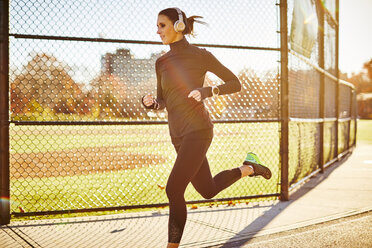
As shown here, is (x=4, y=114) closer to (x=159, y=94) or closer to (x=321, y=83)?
(x=159, y=94)

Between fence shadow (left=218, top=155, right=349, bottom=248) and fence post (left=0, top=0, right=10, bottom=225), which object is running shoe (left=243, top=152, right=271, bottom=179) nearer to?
fence shadow (left=218, top=155, right=349, bottom=248)

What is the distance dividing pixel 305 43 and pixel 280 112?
67.8 inches

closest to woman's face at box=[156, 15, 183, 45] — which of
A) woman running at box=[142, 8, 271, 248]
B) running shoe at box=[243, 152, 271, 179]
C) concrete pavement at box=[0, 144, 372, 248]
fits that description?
woman running at box=[142, 8, 271, 248]

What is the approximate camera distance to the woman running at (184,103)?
295 cm

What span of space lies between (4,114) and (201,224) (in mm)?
2624

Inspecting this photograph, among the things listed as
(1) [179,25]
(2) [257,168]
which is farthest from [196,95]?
(2) [257,168]

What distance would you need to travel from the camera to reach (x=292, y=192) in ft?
19.9

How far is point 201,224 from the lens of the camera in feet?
14.2

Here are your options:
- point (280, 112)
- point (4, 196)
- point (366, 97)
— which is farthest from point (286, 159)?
point (366, 97)

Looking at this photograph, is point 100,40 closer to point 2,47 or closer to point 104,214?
point 2,47

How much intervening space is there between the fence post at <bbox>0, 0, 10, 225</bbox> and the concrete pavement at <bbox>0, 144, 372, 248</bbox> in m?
0.26

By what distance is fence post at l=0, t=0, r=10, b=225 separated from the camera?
421 centimetres

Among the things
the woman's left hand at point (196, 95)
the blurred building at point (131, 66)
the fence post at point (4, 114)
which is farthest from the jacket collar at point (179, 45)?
the fence post at point (4, 114)

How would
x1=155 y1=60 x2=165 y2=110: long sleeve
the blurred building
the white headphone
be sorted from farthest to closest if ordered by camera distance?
1. the blurred building
2. x1=155 y1=60 x2=165 y2=110: long sleeve
3. the white headphone
